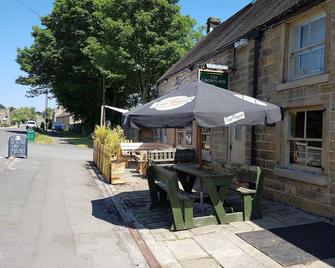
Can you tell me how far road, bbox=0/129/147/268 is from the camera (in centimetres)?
543

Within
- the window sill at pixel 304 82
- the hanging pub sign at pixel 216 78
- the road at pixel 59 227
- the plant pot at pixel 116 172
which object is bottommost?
the road at pixel 59 227

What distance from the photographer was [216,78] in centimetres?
1173

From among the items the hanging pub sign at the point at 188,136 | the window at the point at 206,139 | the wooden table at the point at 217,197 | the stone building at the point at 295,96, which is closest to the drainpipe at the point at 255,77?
the stone building at the point at 295,96

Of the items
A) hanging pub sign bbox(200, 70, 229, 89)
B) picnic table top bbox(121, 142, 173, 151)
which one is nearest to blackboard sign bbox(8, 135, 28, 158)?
picnic table top bbox(121, 142, 173, 151)

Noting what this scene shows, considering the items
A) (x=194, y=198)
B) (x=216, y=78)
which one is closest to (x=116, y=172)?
(x=216, y=78)

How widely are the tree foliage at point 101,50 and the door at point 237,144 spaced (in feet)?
47.2

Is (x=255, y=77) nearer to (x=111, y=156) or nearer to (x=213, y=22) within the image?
(x=111, y=156)

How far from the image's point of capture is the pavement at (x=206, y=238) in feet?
17.1

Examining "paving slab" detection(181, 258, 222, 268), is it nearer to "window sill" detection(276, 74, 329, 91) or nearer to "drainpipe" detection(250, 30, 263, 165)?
"window sill" detection(276, 74, 329, 91)

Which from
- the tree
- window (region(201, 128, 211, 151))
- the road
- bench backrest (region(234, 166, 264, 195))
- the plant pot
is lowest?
the road

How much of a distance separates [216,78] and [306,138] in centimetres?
423

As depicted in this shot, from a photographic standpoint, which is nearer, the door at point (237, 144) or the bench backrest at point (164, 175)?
the bench backrest at point (164, 175)

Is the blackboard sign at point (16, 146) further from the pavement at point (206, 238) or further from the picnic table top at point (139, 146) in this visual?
the pavement at point (206, 238)

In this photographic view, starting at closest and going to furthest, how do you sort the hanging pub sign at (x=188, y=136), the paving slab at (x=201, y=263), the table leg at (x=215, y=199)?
the paving slab at (x=201, y=263), the table leg at (x=215, y=199), the hanging pub sign at (x=188, y=136)
